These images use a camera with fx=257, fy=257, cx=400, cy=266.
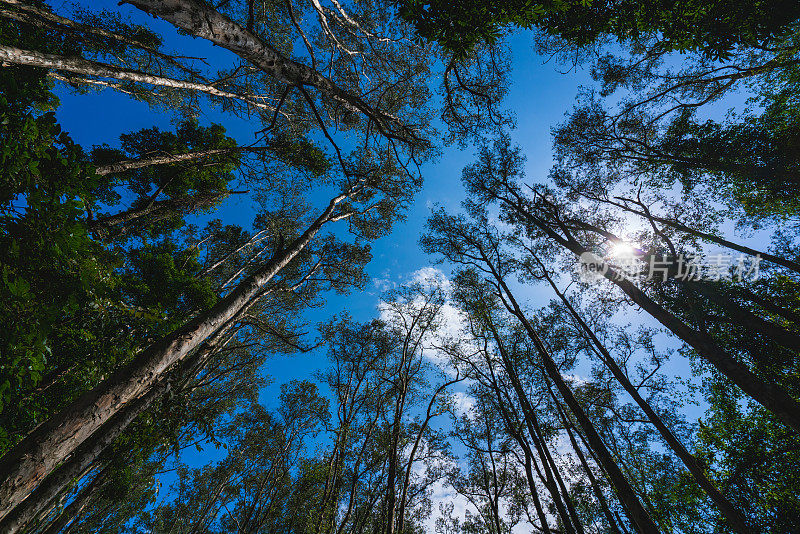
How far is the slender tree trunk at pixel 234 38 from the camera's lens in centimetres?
195

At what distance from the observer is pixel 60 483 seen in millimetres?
3455

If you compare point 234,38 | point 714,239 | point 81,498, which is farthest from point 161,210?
point 714,239

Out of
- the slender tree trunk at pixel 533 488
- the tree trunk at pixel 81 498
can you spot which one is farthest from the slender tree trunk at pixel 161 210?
the slender tree trunk at pixel 533 488

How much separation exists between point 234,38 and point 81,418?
139 inches

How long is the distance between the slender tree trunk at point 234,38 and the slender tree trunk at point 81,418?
2934mm

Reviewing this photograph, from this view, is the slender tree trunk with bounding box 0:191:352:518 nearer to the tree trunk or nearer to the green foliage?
the green foliage

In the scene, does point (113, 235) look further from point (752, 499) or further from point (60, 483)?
point (752, 499)

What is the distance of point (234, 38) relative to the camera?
226cm

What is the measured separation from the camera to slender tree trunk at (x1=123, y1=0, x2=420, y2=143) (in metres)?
1.95

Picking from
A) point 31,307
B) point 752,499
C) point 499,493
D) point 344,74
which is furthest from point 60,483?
point 752,499

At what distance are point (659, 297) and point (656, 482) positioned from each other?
8.83 m

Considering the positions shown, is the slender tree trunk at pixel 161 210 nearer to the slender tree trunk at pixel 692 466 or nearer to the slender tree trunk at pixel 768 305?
the slender tree trunk at pixel 692 466

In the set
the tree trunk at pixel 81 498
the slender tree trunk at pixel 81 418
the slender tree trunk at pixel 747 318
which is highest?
the slender tree trunk at pixel 747 318

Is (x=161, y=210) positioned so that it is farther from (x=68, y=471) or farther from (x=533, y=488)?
(x=533, y=488)
